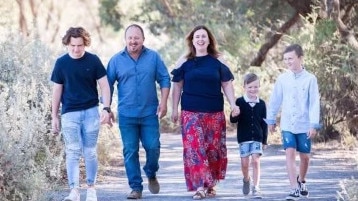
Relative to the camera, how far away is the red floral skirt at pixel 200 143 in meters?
10.9

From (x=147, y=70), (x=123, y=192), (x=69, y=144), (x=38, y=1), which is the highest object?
(x=38, y=1)

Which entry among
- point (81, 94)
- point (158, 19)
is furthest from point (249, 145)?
point (158, 19)

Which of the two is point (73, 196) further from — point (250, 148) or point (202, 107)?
point (250, 148)

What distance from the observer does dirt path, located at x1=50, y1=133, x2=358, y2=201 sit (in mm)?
11211

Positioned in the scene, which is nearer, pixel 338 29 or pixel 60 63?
pixel 60 63

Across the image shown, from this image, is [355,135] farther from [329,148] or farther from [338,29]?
[338,29]

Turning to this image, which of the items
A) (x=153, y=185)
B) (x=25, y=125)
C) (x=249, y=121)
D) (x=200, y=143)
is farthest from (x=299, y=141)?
(x=25, y=125)

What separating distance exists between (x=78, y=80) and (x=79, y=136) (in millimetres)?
615

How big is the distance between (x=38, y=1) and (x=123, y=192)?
25.3 m

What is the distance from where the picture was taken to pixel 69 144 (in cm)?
1022

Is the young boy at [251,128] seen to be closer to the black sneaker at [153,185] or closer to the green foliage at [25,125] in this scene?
the black sneaker at [153,185]

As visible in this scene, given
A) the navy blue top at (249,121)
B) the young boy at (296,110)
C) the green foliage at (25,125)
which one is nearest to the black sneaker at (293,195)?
the young boy at (296,110)

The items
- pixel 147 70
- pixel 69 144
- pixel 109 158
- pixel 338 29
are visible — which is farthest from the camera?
pixel 338 29

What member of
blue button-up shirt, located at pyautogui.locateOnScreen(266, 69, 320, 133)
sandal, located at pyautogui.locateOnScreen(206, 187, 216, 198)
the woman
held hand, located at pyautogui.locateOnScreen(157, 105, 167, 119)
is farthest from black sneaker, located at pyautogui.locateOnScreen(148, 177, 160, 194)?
blue button-up shirt, located at pyautogui.locateOnScreen(266, 69, 320, 133)
